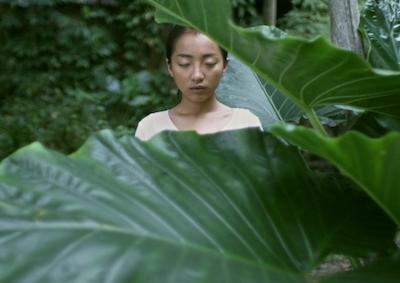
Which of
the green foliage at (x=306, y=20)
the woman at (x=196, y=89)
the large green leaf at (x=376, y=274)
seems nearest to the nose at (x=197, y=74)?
the woman at (x=196, y=89)

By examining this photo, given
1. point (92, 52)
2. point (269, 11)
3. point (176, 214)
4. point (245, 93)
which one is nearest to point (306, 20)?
point (269, 11)

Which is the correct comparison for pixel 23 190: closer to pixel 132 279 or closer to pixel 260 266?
pixel 132 279

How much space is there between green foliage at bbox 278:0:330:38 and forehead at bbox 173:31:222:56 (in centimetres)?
330

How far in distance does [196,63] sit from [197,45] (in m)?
0.03

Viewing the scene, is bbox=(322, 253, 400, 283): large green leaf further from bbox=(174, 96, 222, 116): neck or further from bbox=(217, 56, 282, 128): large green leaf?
bbox=(217, 56, 282, 128): large green leaf

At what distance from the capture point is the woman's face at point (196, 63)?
108 cm

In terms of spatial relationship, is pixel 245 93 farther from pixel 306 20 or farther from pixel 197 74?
pixel 306 20

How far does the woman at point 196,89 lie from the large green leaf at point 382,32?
0.28 metres

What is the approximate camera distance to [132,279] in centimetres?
60

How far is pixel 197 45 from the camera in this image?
1.08 m

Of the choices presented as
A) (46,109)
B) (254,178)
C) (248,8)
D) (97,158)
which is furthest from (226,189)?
(248,8)

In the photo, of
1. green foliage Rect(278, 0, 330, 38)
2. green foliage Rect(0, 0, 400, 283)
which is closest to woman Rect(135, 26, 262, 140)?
green foliage Rect(0, 0, 400, 283)

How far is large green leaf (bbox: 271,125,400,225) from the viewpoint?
63cm

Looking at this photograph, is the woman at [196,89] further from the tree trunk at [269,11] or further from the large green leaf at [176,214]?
the tree trunk at [269,11]
